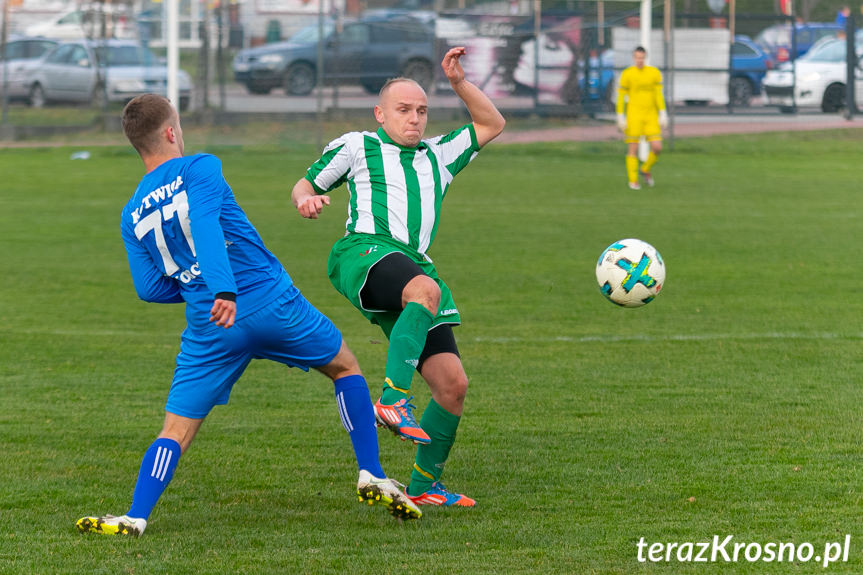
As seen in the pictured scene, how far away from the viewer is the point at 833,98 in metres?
25.4

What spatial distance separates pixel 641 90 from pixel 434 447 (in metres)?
14.8

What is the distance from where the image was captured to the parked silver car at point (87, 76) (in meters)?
26.1

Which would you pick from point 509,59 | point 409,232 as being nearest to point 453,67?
point 409,232

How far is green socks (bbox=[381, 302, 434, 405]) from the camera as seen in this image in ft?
14.9

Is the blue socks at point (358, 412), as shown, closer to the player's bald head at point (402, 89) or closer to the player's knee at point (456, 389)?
the player's knee at point (456, 389)

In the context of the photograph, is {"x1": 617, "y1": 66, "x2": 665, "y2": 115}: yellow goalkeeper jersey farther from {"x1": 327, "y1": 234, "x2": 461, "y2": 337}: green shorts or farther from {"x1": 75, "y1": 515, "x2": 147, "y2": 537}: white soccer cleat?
{"x1": 75, "y1": 515, "x2": 147, "y2": 537}: white soccer cleat

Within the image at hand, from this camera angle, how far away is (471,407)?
22.3ft

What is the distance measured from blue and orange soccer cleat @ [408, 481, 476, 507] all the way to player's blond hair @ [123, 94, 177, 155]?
5.86 ft

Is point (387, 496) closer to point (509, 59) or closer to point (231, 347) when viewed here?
point (231, 347)

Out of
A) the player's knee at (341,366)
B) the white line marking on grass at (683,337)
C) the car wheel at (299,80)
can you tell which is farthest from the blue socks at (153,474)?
the car wheel at (299,80)

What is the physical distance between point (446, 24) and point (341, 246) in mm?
20220

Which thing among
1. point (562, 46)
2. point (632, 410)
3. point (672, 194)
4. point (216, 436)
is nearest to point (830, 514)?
point (632, 410)

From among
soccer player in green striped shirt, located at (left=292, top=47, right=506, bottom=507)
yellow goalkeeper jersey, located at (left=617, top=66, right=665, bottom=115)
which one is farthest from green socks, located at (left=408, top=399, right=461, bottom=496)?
yellow goalkeeper jersey, located at (left=617, top=66, right=665, bottom=115)

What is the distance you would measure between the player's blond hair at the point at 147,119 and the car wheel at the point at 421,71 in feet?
66.9
